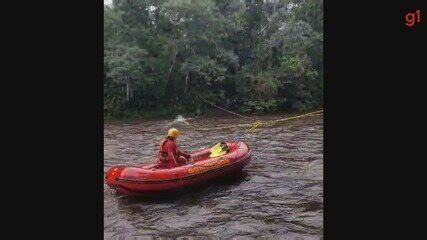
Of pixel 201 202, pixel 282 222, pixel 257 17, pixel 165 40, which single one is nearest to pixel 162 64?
pixel 165 40

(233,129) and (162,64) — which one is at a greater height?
(162,64)

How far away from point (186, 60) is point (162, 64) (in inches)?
51.2

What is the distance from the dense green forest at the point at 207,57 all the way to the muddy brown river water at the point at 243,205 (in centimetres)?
870

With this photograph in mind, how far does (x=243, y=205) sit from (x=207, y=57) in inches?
545

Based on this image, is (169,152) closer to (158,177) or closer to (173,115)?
(158,177)
